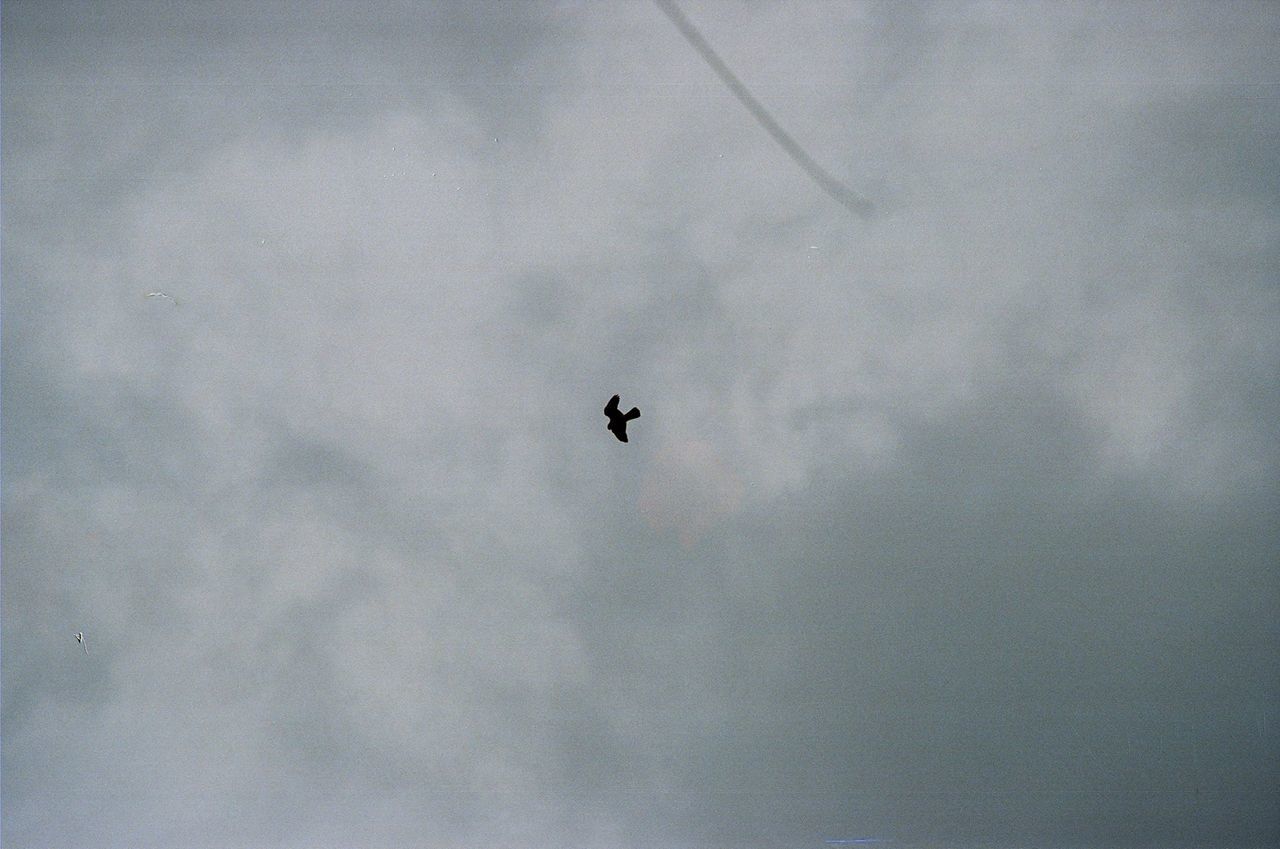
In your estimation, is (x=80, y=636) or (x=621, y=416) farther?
(x=80, y=636)

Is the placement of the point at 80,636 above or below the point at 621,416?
below

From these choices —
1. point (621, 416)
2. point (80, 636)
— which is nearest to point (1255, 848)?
point (621, 416)

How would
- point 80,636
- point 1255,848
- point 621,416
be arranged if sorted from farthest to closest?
point 1255,848 → point 80,636 → point 621,416

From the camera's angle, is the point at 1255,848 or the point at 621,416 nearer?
the point at 621,416

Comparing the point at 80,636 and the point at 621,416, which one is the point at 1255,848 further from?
the point at 80,636

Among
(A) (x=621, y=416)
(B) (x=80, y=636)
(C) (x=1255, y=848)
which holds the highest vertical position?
(A) (x=621, y=416)

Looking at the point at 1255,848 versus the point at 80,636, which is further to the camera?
the point at 1255,848

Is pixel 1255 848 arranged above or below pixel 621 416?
below

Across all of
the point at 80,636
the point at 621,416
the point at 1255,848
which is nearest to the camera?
the point at 621,416
